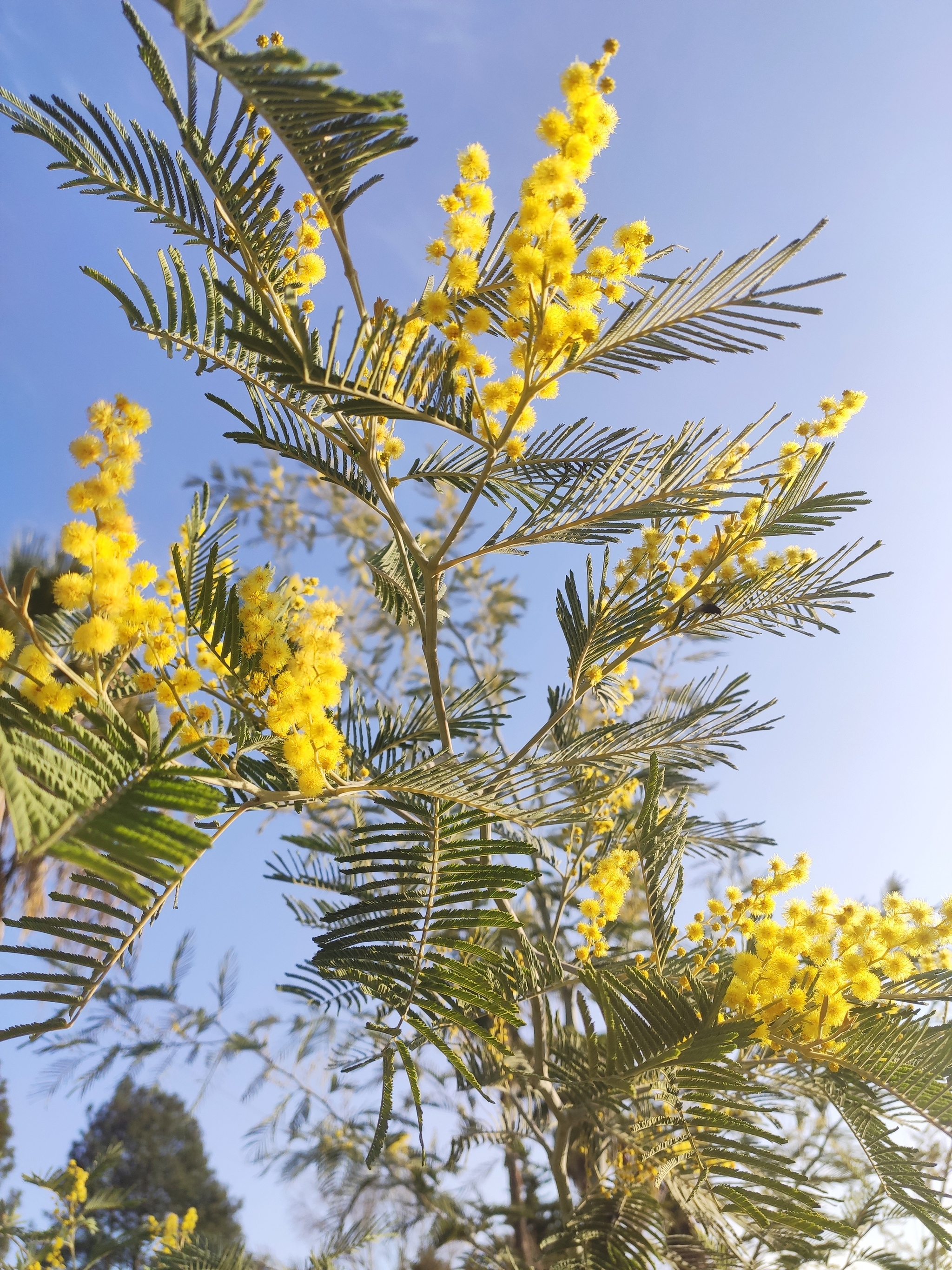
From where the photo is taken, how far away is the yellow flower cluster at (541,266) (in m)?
0.81

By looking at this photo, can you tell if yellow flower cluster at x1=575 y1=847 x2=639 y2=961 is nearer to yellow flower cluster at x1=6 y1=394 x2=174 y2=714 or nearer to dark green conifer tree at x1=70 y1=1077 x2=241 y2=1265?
yellow flower cluster at x1=6 y1=394 x2=174 y2=714

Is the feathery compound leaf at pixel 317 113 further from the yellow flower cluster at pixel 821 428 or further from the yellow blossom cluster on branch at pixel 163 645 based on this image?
the yellow flower cluster at pixel 821 428

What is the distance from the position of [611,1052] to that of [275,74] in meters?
1.26

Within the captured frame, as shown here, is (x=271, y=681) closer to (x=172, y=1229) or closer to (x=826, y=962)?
(x=826, y=962)

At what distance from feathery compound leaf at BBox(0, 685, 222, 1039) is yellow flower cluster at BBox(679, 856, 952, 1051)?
90 centimetres

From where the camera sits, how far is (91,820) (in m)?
0.56

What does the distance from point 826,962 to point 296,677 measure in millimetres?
961

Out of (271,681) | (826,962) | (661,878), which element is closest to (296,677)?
(271,681)

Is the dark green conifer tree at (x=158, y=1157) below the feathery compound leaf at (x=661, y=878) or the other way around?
below

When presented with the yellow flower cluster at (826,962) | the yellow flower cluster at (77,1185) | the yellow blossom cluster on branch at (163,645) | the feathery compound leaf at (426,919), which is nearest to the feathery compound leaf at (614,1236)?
the yellow flower cluster at (826,962)

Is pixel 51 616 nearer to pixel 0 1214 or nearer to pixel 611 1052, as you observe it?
pixel 611 1052

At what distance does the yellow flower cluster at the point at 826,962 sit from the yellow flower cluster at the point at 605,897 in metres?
0.30

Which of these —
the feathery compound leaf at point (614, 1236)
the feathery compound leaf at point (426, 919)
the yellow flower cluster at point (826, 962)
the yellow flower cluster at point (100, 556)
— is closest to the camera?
the yellow flower cluster at point (100, 556)

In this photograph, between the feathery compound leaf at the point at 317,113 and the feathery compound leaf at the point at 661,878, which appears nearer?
the feathery compound leaf at the point at 317,113
